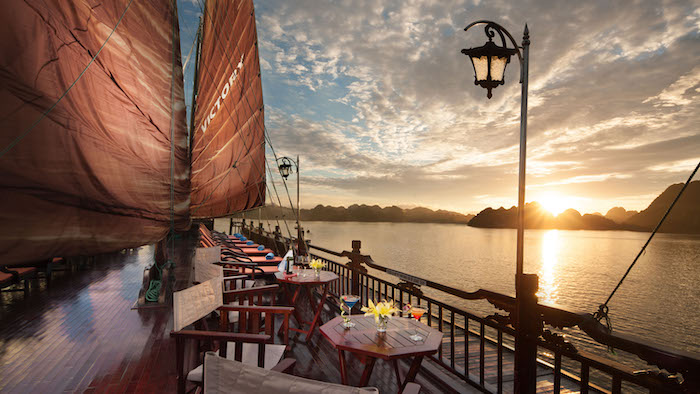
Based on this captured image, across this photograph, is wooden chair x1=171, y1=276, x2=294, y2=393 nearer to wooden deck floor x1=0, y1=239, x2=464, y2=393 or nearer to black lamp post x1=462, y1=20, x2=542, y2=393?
wooden deck floor x1=0, y1=239, x2=464, y2=393

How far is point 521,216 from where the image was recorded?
2.64m

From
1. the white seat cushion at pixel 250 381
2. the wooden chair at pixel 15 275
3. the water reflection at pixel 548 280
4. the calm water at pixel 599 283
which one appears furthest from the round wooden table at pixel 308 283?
the water reflection at pixel 548 280

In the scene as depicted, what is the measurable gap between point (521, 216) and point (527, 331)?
90cm

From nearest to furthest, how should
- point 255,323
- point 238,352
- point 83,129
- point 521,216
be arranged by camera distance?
1. point 83,129
2. point 238,352
3. point 521,216
4. point 255,323

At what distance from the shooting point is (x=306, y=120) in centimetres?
2519

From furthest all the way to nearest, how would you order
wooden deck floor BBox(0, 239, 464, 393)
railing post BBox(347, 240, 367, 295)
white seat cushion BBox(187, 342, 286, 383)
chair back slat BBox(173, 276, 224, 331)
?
railing post BBox(347, 240, 367, 295) < wooden deck floor BBox(0, 239, 464, 393) < white seat cushion BBox(187, 342, 286, 383) < chair back slat BBox(173, 276, 224, 331)

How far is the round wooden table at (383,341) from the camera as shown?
2.15 metres

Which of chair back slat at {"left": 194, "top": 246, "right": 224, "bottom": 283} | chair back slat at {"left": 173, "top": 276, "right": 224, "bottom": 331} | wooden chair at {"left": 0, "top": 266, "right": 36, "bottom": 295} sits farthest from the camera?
wooden chair at {"left": 0, "top": 266, "right": 36, "bottom": 295}

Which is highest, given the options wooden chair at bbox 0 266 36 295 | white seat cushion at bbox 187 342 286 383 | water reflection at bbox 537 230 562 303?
white seat cushion at bbox 187 342 286 383

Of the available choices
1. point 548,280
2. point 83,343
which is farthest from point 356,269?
point 548,280

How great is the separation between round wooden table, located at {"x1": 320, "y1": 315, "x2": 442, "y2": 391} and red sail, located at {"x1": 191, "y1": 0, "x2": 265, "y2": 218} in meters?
4.13

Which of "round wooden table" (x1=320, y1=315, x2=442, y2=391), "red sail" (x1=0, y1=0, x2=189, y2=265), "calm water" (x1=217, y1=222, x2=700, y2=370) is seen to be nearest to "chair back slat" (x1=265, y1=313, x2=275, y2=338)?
"round wooden table" (x1=320, y1=315, x2=442, y2=391)

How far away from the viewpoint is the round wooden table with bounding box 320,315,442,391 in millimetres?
2152

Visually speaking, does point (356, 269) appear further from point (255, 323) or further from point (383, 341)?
point (383, 341)
